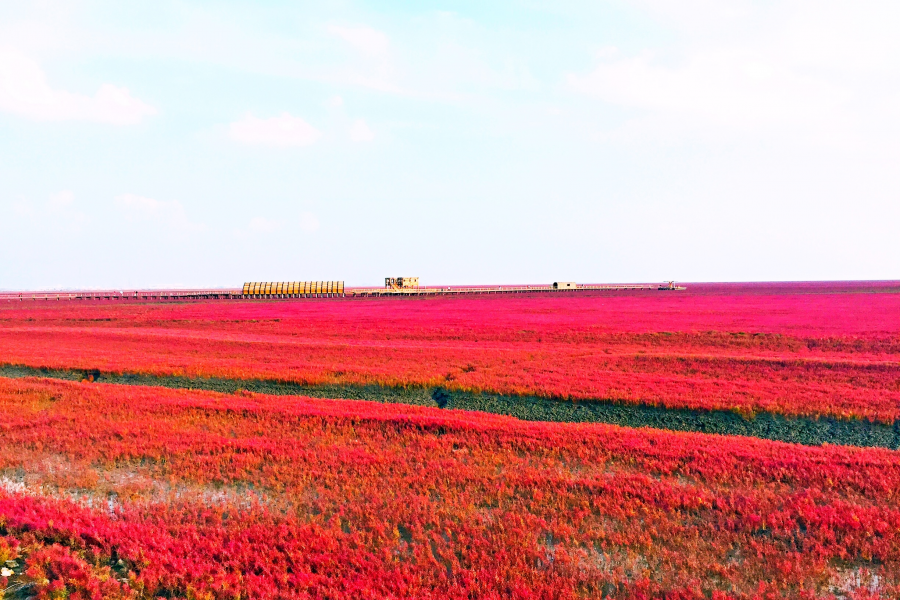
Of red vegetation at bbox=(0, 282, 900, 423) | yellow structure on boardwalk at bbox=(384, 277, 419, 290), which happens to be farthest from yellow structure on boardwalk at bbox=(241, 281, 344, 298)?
red vegetation at bbox=(0, 282, 900, 423)

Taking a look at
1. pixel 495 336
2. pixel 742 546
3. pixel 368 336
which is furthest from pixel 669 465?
pixel 368 336

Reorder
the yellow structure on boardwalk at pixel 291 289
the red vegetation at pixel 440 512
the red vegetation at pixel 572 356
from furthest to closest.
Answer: the yellow structure on boardwalk at pixel 291 289
the red vegetation at pixel 572 356
the red vegetation at pixel 440 512

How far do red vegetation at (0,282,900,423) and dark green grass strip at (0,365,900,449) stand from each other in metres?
0.56

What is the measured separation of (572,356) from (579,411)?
11.3 metres

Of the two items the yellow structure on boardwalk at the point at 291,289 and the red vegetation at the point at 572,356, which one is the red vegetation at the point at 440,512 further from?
the yellow structure on boardwalk at the point at 291,289

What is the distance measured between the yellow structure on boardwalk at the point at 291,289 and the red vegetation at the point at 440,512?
116310 millimetres

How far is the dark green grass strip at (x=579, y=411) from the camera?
1590 cm

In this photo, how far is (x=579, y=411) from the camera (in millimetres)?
18984

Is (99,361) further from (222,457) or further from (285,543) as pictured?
(285,543)

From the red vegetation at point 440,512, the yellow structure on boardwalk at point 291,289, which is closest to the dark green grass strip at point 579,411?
the red vegetation at point 440,512

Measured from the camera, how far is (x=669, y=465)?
12.1 metres

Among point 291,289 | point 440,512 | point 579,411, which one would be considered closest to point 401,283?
point 291,289

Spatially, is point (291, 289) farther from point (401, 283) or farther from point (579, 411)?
point (579, 411)

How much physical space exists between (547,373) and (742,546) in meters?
16.4
